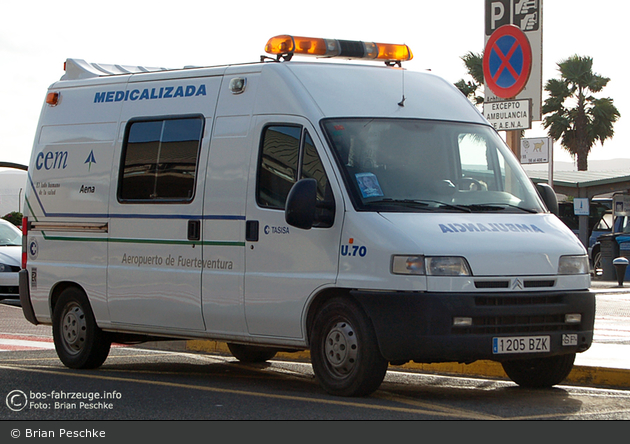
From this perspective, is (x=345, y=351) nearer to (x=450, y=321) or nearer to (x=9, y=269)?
(x=450, y=321)

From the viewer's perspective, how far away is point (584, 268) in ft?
27.3

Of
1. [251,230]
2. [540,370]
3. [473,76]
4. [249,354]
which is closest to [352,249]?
[251,230]

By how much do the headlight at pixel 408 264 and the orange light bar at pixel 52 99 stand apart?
16.3ft

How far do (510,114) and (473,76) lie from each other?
109 ft

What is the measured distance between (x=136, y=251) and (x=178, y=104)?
4.60 ft

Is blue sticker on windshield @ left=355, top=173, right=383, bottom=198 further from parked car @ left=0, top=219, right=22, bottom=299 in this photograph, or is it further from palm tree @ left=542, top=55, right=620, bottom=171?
palm tree @ left=542, top=55, right=620, bottom=171

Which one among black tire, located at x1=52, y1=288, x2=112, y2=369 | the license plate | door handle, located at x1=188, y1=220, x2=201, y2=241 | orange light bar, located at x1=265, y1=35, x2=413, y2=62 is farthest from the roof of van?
black tire, located at x1=52, y1=288, x2=112, y2=369

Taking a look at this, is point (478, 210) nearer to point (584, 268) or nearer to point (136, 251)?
point (584, 268)

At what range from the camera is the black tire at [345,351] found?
788 centimetres

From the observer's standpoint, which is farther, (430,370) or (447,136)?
(430,370)

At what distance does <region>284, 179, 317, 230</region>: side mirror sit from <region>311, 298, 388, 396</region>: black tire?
70 centimetres

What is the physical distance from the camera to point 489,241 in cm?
780

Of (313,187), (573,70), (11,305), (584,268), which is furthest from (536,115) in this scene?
(573,70)

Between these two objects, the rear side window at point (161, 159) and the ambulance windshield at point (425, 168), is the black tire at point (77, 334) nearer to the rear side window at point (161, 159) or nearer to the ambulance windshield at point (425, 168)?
the rear side window at point (161, 159)
